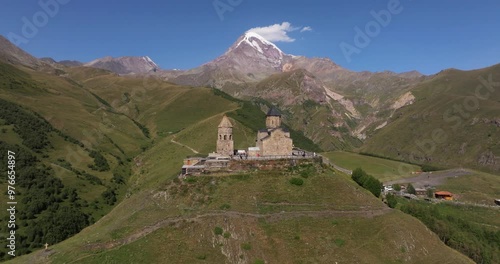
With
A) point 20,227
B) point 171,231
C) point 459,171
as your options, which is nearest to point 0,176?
point 20,227

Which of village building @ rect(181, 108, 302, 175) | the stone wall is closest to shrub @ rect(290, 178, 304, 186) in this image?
village building @ rect(181, 108, 302, 175)

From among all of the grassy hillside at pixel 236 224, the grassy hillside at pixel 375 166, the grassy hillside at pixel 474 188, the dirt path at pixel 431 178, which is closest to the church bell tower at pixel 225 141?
the grassy hillside at pixel 236 224

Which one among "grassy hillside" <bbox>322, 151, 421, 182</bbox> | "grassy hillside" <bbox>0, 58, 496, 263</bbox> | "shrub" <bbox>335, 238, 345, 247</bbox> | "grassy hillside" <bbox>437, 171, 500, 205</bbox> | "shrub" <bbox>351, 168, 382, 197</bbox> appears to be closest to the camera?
"grassy hillside" <bbox>0, 58, 496, 263</bbox>

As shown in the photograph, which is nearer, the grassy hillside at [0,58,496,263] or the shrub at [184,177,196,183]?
the grassy hillside at [0,58,496,263]

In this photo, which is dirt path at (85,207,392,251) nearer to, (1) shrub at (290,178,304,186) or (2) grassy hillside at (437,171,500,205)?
(1) shrub at (290,178,304,186)

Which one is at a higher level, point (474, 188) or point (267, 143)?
point (267, 143)

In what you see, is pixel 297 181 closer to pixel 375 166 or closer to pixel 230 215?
pixel 230 215

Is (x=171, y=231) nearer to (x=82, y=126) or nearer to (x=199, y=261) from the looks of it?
(x=199, y=261)

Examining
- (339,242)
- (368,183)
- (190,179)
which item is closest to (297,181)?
(339,242)

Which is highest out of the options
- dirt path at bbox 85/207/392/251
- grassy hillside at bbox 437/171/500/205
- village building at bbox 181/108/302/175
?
village building at bbox 181/108/302/175
